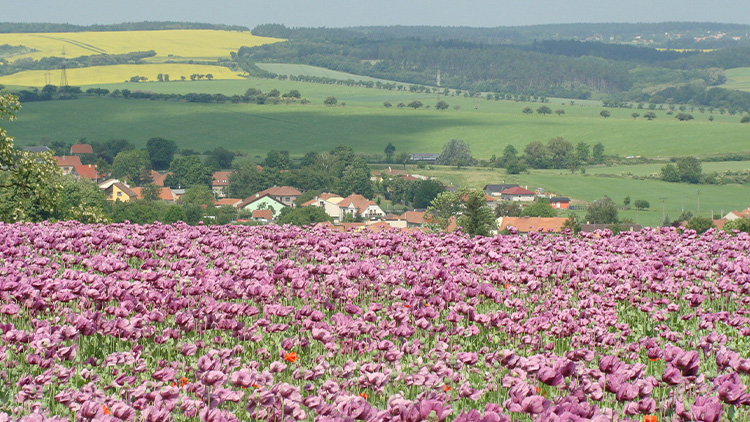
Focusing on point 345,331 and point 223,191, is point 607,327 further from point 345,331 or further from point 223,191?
point 223,191

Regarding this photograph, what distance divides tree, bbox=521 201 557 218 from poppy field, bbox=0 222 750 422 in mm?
111148

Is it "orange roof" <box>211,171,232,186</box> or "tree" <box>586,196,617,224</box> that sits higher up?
"tree" <box>586,196,617,224</box>

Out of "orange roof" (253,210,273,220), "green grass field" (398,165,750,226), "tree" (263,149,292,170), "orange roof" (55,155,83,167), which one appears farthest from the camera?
"tree" (263,149,292,170)

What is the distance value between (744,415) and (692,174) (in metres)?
164

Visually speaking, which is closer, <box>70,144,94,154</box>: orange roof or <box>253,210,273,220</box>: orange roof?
<box>253,210,273,220</box>: orange roof

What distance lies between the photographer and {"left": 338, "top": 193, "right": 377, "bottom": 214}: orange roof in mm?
152125

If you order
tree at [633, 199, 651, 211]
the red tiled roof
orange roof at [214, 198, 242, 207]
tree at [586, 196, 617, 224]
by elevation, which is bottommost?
orange roof at [214, 198, 242, 207]

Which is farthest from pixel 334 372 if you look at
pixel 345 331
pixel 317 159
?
pixel 317 159

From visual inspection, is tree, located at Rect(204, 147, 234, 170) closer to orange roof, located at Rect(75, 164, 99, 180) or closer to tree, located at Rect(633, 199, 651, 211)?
orange roof, located at Rect(75, 164, 99, 180)

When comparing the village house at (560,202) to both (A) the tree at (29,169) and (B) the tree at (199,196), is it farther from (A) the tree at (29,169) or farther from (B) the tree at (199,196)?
(A) the tree at (29,169)

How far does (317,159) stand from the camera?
189m

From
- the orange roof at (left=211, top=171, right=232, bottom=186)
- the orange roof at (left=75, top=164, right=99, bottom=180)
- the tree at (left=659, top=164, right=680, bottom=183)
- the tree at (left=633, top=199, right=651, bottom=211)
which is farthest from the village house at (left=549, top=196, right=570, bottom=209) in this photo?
the orange roof at (left=75, top=164, right=99, bottom=180)

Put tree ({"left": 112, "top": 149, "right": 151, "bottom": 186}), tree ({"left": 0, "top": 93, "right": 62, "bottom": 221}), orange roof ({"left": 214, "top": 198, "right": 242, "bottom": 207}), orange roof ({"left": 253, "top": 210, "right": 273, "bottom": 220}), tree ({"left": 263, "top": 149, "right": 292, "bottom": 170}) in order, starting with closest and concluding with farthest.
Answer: tree ({"left": 0, "top": 93, "right": 62, "bottom": 221}) < orange roof ({"left": 253, "top": 210, "right": 273, "bottom": 220}) < orange roof ({"left": 214, "top": 198, "right": 242, "bottom": 207}) < tree ({"left": 112, "top": 149, "right": 151, "bottom": 186}) < tree ({"left": 263, "top": 149, "right": 292, "bottom": 170})

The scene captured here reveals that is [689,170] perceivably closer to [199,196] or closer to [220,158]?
[199,196]
